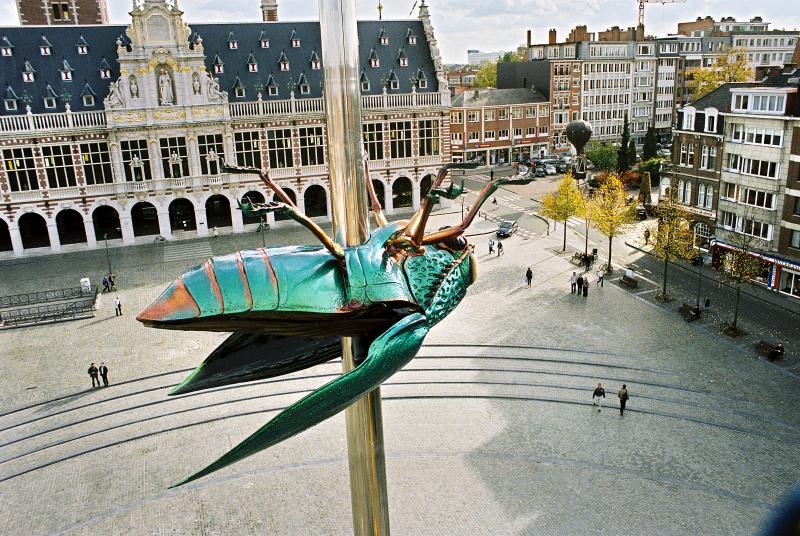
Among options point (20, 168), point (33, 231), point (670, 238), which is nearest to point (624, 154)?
point (670, 238)

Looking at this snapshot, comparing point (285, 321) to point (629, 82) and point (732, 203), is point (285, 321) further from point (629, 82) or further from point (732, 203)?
point (629, 82)

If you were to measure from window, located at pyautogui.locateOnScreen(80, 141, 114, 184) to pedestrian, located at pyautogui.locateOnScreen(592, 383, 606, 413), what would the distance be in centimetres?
4930

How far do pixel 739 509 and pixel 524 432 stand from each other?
8377 mm

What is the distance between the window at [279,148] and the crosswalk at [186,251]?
10779 millimetres

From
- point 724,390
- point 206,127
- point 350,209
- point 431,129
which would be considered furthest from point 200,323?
point 431,129

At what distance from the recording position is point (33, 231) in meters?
63.9

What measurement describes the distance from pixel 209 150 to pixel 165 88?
263 inches

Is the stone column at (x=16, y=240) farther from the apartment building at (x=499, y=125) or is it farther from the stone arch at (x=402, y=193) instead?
the apartment building at (x=499, y=125)

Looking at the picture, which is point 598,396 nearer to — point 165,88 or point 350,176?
point 350,176

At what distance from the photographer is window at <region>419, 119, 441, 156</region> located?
71.7m

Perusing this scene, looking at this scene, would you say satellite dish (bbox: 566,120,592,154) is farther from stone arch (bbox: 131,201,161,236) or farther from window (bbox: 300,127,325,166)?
stone arch (bbox: 131,201,161,236)

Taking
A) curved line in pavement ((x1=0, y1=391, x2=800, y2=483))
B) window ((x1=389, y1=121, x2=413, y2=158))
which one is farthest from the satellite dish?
window ((x1=389, y1=121, x2=413, y2=158))

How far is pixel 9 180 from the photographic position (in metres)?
59.7

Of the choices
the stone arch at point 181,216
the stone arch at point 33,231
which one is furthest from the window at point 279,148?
the stone arch at point 33,231
